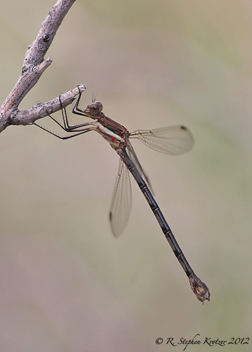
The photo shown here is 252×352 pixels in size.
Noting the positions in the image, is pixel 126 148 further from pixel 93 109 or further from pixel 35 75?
pixel 35 75

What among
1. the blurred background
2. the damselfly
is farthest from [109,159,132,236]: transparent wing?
the blurred background

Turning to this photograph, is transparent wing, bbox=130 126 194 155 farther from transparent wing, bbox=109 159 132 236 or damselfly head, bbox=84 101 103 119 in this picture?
damselfly head, bbox=84 101 103 119

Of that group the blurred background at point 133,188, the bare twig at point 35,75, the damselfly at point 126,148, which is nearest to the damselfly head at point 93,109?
the damselfly at point 126,148

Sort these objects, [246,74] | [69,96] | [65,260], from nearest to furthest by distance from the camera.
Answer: [69,96] → [65,260] → [246,74]

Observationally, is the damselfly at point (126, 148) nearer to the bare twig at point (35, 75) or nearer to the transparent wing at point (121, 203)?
the transparent wing at point (121, 203)

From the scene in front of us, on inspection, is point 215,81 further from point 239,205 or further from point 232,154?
point 239,205

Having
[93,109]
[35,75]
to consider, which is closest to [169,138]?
[93,109]

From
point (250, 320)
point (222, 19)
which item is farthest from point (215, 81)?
point (250, 320)
